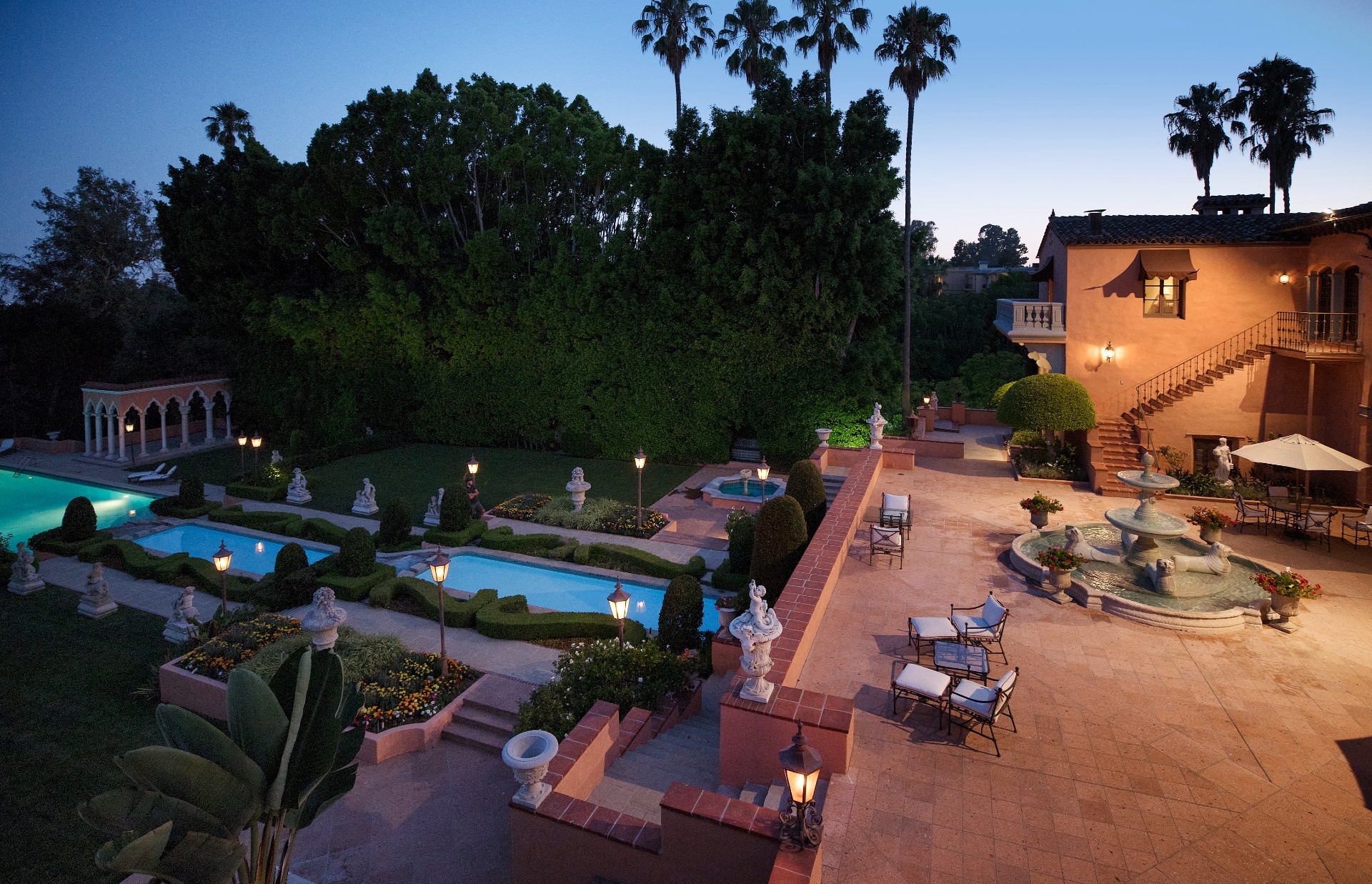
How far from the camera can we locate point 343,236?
3319 cm

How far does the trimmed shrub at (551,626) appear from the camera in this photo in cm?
1441

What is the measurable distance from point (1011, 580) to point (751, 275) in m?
16.0

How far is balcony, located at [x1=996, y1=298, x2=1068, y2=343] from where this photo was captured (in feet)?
66.1

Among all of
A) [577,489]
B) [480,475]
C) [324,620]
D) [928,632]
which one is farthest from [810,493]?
[480,475]

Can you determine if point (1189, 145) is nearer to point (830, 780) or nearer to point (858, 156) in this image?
point (858, 156)

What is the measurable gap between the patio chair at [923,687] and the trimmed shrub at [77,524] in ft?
76.4

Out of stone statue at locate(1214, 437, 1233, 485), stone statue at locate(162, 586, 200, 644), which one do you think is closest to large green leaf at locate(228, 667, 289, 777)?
stone statue at locate(162, 586, 200, 644)

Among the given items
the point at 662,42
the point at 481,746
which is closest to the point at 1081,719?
the point at 481,746

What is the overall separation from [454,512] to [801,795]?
1721 centimetres

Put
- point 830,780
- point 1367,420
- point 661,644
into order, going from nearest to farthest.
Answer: point 830,780 → point 661,644 → point 1367,420

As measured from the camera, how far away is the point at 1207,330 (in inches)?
750

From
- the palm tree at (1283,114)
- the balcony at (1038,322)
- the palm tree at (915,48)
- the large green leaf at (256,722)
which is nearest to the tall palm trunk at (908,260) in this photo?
the palm tree at (915,48)

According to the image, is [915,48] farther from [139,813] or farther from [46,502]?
[46,502]

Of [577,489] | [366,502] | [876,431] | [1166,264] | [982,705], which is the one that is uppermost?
[1166,264]
